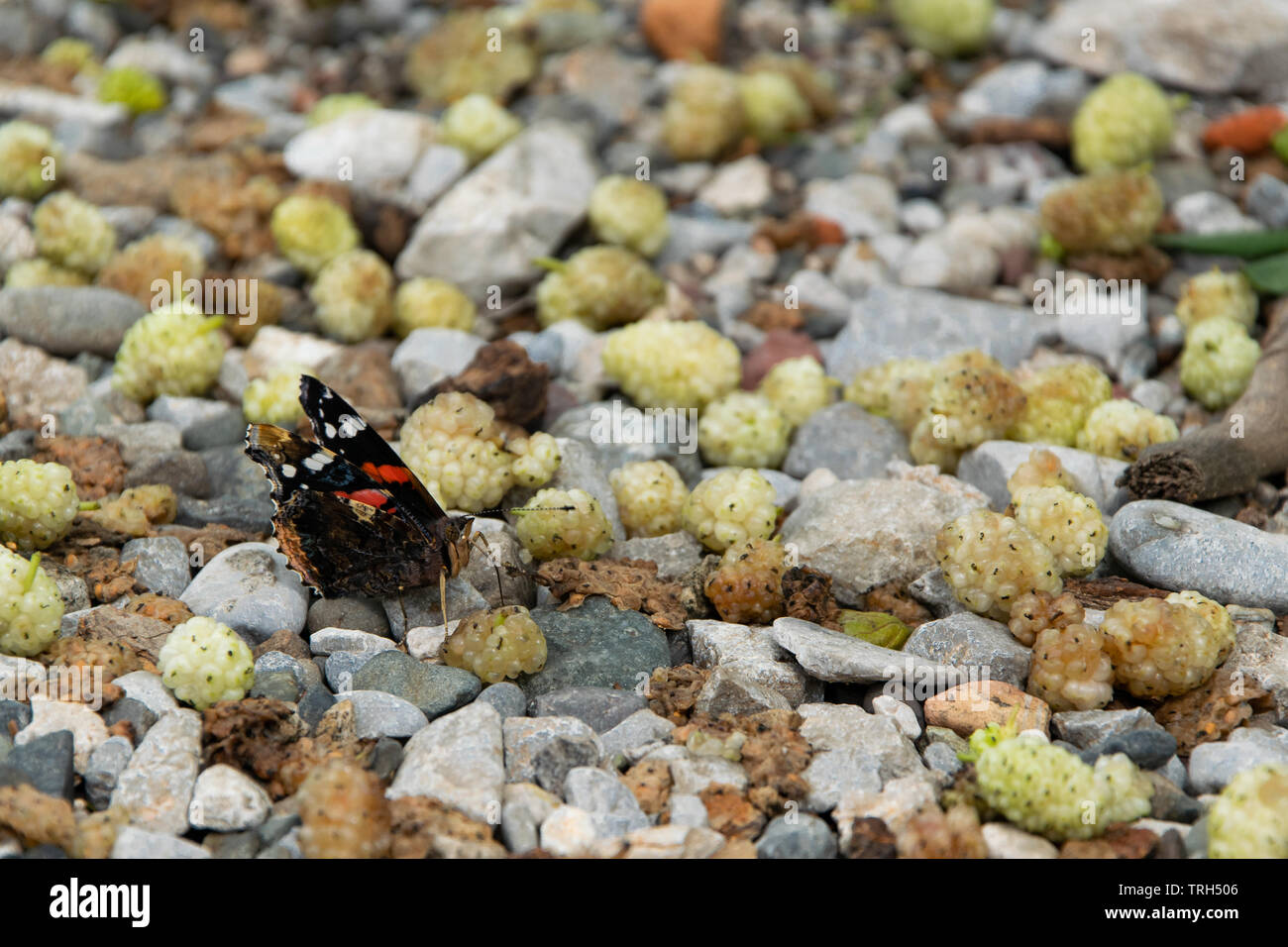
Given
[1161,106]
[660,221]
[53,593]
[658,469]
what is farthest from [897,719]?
[1161,106]

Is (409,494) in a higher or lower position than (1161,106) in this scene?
lower

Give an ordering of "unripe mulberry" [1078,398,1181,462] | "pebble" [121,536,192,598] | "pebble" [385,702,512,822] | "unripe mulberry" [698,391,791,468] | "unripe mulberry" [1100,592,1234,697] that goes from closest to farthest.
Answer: "pebble" [385,702,512,822] < "unripe mulberry" [1100,592,1234,697] < "pebble" [121,536,192,598] < "unripe mulberry" [1078,398,1181,462] < "unripe mulberry" [698,391,791,468]

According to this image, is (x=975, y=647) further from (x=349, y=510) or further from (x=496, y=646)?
(x=349, y=510)

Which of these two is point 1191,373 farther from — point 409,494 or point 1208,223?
point 409,494

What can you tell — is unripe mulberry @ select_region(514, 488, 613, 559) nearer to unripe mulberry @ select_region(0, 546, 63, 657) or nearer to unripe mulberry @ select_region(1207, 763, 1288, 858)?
unripe mulberry @ select_region(0, 546, 63, 657)

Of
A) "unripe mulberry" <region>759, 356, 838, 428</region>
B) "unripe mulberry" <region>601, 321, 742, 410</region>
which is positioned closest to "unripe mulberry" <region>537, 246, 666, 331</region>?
"unripe mulberry" <region>601, 321, 742, 410</region>

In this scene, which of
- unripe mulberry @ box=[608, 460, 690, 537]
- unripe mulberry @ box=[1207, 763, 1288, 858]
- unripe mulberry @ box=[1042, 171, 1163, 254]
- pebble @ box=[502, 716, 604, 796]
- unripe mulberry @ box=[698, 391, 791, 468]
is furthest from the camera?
unripe mulberry @ box=[1042, 171, 1163, 254]

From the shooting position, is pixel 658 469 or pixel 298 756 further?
pixel 658 469

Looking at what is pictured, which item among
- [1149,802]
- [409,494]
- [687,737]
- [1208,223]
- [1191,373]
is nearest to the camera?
[1149,802]
